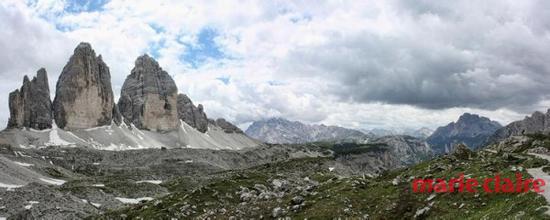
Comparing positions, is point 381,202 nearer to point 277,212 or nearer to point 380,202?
point 380,202

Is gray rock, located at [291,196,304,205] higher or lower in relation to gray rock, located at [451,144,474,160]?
lower

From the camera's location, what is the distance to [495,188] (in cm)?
3234

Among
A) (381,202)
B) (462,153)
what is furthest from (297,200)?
(462,153)

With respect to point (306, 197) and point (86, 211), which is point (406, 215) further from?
point (86, 211)

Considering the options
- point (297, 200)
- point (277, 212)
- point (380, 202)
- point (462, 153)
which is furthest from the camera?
point (462, 153)

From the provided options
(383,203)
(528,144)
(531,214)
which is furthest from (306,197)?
(528,144)

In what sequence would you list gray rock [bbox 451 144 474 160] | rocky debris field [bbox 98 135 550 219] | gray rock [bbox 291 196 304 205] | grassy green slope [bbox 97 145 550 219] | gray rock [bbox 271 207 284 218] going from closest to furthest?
grassy green slope [bbox 97 145 550 219]
rocky debris field [bbox 98 135 550 219]
gray rock [bbox 271 207 284 218]
gray rock [bbox 291 196 304 205]
gray rock [bbox 451 144 474 160]

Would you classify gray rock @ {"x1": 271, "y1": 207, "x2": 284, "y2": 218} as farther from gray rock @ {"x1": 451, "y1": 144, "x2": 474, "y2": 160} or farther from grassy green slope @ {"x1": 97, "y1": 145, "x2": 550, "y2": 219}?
gray rock @ {"x1": 451, "y1": 144, "x2": 474, "y2": 160}

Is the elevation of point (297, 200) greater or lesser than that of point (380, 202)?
lesser

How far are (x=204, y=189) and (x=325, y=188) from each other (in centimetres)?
1830

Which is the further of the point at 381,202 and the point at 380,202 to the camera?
the point at 380,202

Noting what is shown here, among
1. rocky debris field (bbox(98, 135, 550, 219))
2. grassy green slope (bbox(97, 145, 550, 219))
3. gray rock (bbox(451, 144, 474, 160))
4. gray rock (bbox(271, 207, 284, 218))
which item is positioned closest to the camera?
grassy green slope (bbox(97, 145, 550, 219))

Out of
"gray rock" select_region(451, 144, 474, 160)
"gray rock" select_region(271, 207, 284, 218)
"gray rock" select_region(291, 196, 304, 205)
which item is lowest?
"gray rock" select_region(271, 207, 284, 218)

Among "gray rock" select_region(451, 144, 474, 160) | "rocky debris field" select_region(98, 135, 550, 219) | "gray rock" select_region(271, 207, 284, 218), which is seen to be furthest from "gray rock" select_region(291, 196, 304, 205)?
"gray rock" select_region(451, 144, 474, 160)
